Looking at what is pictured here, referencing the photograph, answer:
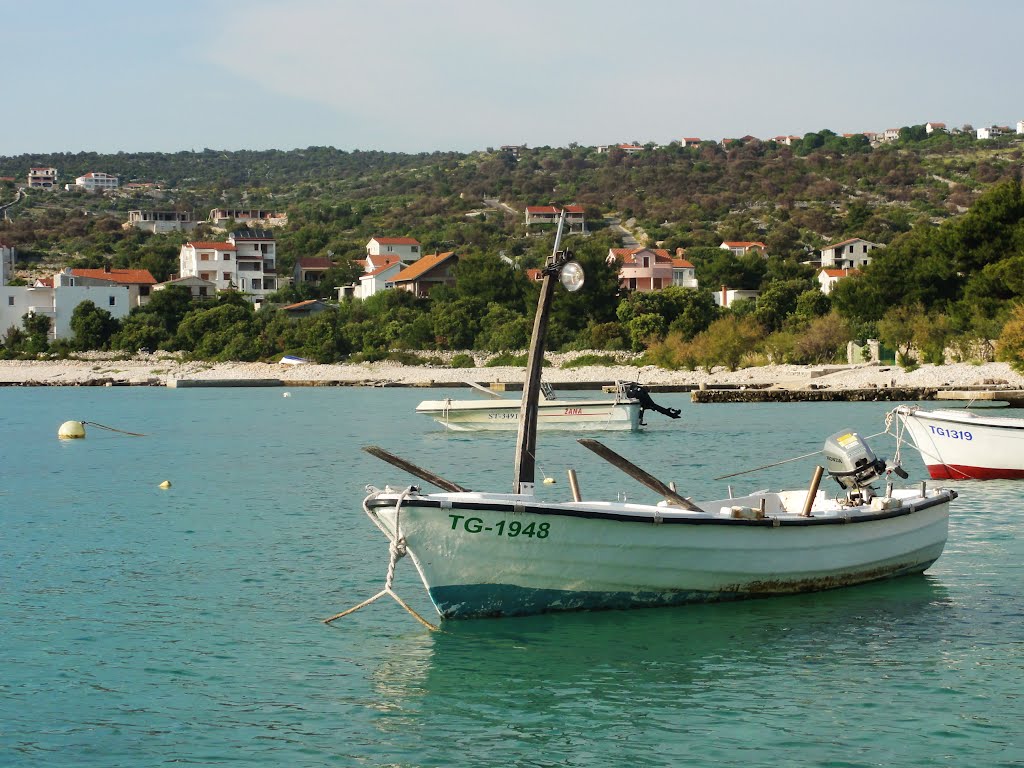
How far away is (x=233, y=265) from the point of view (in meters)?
122

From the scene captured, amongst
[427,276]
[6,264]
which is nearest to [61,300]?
[6,264]

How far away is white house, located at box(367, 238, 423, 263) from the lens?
425 feet

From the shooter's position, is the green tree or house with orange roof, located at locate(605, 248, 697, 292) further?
house with orange roof, located at locate(605, 248, 697, 292)

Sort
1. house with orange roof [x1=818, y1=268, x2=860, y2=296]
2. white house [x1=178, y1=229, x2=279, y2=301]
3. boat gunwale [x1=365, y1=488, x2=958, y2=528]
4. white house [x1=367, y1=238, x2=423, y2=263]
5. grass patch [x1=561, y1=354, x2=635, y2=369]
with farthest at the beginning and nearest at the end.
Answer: white house [x1=367, y1=238, x2=423, y2=263] < white house [x1=178, y1=229, x2=279, y2=301] < house with orange roof [x1=818, y1=268, x2=860, y2=296] < grass patch [x1=561, y1=354, x2=635, y2=369] < boat gunwale [x1=365, y1=488, x2=958, y2=528]

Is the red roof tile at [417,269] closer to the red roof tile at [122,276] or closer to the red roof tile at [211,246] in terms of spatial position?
the red roof tile at [211,246]

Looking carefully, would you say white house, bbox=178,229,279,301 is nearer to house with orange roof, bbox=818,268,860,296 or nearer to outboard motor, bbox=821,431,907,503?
house with orange roof, bbox=818,268,860,296

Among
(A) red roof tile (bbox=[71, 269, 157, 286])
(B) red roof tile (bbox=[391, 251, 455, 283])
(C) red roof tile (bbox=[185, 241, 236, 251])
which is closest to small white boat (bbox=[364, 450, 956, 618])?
(B) red roof tile (bbox=[391, 251, 455, 283])

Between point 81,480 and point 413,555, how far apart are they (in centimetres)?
2080

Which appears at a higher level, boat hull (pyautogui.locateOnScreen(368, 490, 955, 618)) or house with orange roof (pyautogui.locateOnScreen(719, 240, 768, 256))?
house with orange roof (pyautogui.locateOnScreen(719, 240, 768, 256))

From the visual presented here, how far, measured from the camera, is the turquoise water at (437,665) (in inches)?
393

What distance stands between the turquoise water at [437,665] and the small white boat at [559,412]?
21.5 meters

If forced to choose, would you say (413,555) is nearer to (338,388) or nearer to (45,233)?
(338,388)

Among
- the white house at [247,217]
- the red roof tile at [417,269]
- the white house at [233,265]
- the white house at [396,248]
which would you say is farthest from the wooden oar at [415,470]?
the white house at [247,217]

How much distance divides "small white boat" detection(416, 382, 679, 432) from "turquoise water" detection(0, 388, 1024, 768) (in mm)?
21455
